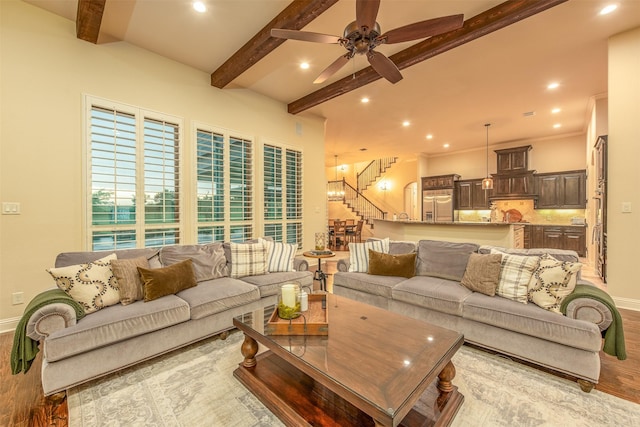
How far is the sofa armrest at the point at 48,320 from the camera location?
1879mm

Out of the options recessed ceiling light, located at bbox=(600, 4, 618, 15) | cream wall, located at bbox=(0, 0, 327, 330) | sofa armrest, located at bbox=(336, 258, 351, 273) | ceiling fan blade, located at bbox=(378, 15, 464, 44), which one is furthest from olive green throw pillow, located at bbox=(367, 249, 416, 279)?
cream wall, located at bbox=(0, 0, 327, 330)

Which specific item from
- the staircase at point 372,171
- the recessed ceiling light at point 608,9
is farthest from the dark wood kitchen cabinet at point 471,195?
the recessed ceiling light at point 608,9

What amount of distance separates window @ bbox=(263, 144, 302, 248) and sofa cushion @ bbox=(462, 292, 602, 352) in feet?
12.2

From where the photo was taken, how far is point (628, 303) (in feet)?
11.4

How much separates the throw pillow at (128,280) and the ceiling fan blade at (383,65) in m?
2.97

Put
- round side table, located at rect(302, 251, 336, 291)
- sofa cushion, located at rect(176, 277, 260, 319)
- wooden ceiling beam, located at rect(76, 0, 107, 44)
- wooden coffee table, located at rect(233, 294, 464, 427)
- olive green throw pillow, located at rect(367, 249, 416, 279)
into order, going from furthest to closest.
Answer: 1. round side table, located at rect(302, 251, 336, 291)
2. olive green throw pillow, located at rect(367, 249, 416, 279)
3. wooden ceiling beam, located at rect(76, 0, 107, 44)
4. sofa cushion, located at rect(176, 277, 260, 319)
5. wooden coffee table, located at rect(233, 294, 464, 427)

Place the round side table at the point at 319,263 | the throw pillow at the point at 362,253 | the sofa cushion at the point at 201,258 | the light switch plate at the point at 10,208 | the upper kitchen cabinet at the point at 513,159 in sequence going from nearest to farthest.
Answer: the light switch plate at the point at 10,208, the sofa cushion at the point at 201,258, the throw pillow at the point at 362,253, the round side table at the point at 319,263, the upper kitchen cabinet at the point at 513,159

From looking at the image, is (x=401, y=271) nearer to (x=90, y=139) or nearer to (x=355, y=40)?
(x=355, y=40)

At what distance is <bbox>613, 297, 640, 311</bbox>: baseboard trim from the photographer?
135 inches

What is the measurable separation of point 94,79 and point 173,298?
3.04 m

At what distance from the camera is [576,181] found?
7.28 meters

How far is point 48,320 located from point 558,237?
9849 millimetres

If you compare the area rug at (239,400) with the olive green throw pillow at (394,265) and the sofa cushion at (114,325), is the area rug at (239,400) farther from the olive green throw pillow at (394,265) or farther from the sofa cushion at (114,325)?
the olive green throw pillow at (394,265)

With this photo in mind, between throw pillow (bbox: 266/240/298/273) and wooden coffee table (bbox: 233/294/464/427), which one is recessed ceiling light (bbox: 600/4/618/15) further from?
throw pillow (bbox: 266/240/298/273)
